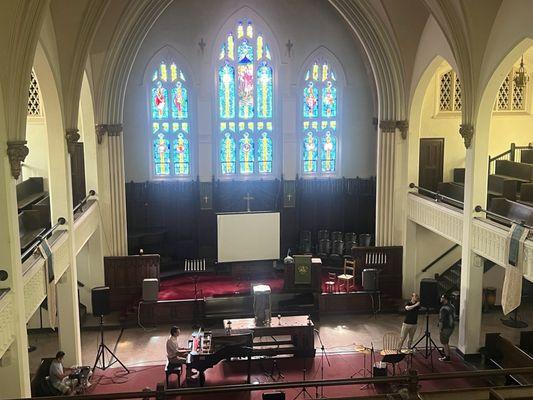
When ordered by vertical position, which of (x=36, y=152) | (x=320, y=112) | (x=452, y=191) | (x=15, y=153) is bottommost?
(x=452, y=191)

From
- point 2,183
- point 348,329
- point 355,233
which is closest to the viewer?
point 2,183

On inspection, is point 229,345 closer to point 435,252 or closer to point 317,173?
point 435,252

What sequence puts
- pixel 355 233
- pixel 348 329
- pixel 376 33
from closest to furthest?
1. pixel 348 329
2. pixel 376 33
3. pixel 355 233

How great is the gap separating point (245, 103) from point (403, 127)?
608cm

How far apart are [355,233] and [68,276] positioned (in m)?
11.6

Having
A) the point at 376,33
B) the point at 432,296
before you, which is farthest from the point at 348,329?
the point at 376,33

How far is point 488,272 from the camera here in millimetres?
19172

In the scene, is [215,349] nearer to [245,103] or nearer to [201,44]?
[245,103]

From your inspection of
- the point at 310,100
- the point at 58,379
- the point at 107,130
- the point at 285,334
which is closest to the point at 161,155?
the point at 107,130

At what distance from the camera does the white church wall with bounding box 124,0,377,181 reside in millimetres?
21438

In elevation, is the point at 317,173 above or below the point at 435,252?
above

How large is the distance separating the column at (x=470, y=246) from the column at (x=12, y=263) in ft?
33.8

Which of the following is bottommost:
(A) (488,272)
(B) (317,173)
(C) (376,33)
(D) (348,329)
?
(D) (348,329)

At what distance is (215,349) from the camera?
14242 mm
